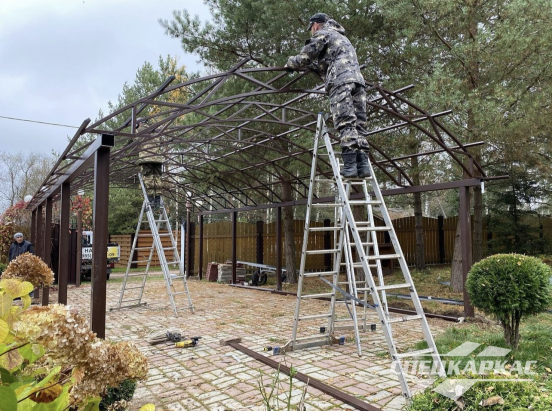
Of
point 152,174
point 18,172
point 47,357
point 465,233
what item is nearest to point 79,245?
point 152,174

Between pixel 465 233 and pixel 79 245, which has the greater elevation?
pixel 465 233

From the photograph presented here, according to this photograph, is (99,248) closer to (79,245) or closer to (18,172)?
(79,245)

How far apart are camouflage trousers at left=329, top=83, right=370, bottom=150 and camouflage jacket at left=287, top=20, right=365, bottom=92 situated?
0.09 m

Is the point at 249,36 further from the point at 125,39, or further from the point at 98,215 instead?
the point at 125,39

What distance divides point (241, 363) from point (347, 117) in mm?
2919

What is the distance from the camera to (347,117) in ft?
14.3

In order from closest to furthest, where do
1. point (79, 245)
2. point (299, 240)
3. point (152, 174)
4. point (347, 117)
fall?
point (347, 117)
point (152, 174)
point (79, 245)
point (299, 240)

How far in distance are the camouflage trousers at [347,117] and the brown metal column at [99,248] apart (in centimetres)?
258

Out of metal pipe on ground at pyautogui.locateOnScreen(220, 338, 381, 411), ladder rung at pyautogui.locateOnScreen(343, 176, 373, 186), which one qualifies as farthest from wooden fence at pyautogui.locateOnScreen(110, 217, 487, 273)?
metal pipe on ground at pyautogui.locateOnScreen(220, 338, 381, 411)

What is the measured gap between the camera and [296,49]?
8.78m

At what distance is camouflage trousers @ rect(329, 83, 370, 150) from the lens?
4.34m

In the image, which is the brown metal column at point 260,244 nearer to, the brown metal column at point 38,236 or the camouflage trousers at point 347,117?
the brown metal column at point 38,236

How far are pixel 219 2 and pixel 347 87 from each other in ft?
20.3

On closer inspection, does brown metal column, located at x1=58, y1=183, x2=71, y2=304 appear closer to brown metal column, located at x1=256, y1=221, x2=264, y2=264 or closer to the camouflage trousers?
the camouflage trousers
